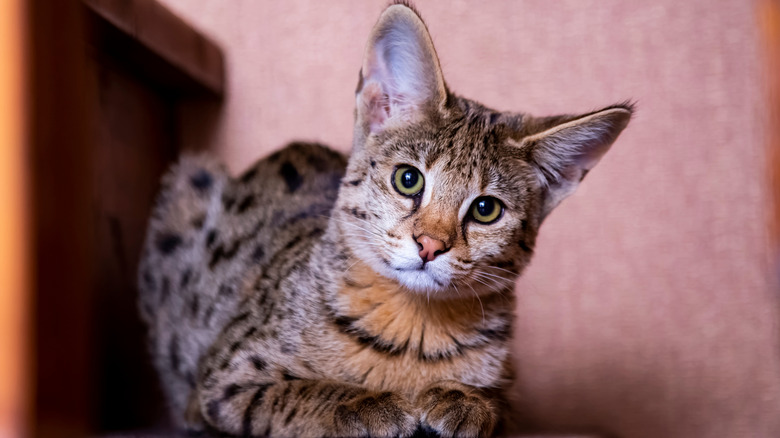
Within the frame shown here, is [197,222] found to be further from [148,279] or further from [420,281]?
[420,281]

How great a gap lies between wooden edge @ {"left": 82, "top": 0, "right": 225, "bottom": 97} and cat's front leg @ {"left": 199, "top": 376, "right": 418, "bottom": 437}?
739 mm

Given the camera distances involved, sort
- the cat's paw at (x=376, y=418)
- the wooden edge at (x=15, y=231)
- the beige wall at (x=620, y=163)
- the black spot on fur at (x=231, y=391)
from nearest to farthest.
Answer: the wooden edge at (x=15, y=231), the cat's paw at (x=376, y=418), the black spot on fur at (x=231, y=391), the beige wall at (x=620, y=163)

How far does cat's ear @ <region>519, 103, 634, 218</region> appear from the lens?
1.09 m

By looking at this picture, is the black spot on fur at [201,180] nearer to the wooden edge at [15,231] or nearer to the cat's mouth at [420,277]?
the cat's mouth at [420,277]

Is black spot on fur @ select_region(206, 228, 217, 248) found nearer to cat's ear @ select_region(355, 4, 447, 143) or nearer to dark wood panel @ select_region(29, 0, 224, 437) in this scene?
dark wood panel @ select_region(29, 0, 224, 437)

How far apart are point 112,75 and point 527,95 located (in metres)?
0.99

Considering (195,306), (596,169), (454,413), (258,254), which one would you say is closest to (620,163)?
(596,169)

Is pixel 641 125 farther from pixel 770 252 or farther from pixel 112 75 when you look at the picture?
pixel 112 75

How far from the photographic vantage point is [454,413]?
1.00 m

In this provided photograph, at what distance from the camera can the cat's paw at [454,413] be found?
98cm

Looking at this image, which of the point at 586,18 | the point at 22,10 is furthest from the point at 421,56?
the point at 22,10

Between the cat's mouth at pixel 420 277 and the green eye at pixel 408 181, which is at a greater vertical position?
the green eye at pixel 408 181

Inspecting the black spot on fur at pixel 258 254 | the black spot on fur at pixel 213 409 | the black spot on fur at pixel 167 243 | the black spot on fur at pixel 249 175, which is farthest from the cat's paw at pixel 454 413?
the black spot on fur at pixel 167 243

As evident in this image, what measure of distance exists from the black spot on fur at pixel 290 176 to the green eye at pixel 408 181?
0.54 meters
